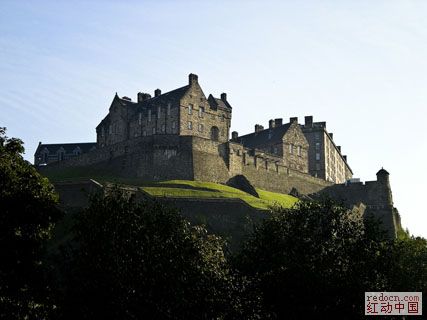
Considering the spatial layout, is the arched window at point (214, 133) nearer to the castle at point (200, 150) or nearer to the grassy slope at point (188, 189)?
the castle at point (200, 150)

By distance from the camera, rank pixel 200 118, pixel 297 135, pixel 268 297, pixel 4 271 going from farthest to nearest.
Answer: pixel 297 135 < pixel 200 118 < pixel 268 297 < pixel 4 271

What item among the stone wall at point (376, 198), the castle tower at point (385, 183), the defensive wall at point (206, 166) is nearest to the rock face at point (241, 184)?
the defensive wall at point (206, 166)

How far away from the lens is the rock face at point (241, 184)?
81938mm

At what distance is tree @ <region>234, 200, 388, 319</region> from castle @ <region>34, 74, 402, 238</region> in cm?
3816

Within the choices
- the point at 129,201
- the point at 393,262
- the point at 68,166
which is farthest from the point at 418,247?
the point at 68,166

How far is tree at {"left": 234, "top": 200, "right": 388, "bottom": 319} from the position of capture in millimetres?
34844

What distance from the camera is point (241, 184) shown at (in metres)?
83.6

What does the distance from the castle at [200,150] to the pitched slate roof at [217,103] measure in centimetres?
16

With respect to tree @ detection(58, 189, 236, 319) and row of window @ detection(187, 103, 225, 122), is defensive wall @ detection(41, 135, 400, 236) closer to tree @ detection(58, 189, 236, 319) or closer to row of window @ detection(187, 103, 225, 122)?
row of window @ detection(187, 103, 225, 122)

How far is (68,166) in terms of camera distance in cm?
9106

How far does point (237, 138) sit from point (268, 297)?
8171cm

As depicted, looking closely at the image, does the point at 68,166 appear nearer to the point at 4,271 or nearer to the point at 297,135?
the point at 297,135

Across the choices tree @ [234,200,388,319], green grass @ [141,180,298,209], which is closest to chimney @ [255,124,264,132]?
green grass @ [141,180,298,209]

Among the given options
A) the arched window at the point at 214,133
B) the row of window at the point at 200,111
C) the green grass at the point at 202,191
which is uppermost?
the row of window at the point at 200,111
